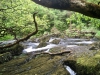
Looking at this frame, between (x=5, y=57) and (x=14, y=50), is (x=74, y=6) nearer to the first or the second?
(x=5, y=57)

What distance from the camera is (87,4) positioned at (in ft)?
10.5

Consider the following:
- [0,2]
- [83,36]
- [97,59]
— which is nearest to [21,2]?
[0,2]

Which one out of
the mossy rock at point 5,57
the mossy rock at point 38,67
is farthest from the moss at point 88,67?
the mossy rock at point 5,57

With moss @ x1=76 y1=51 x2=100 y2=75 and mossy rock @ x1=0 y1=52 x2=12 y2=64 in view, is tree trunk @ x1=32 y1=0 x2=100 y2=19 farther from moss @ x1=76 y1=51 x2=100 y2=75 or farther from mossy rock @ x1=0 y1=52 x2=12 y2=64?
mossy rock @ x1=0 y1=52 x2=12 y2=64

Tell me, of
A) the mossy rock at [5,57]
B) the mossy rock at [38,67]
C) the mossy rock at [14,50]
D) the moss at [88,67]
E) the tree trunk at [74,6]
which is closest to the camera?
the tree trunk at [74,6]

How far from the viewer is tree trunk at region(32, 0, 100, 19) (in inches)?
116

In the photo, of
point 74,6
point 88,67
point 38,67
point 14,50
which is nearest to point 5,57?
point 14,50

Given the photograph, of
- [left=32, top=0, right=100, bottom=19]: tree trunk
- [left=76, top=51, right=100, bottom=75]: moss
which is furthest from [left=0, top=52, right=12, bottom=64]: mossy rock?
[left=32, top=0, right=100, bottom=19]: tree trunk

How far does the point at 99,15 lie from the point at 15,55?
12.2 m

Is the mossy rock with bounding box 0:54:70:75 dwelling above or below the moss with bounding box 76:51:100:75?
below

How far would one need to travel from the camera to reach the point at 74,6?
3.08 meters

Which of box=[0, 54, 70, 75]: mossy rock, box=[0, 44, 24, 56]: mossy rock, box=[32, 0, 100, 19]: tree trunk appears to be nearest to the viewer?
box=[32, 0, 100, 19]: tree trunk

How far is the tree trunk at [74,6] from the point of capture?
9.65 feet

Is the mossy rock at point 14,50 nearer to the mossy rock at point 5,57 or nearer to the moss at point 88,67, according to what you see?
the mossy rock at point 5,57
